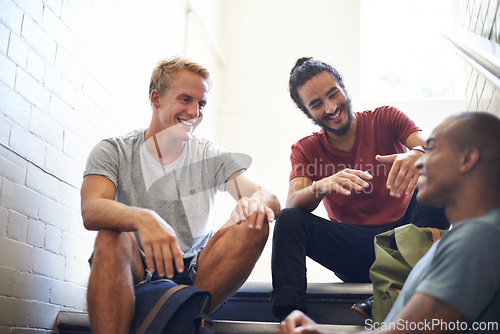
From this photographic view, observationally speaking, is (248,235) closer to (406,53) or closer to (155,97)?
(155,97)

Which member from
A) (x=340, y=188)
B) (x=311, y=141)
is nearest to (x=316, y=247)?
(x=340, y=188)

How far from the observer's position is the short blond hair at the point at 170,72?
2283 millimetres

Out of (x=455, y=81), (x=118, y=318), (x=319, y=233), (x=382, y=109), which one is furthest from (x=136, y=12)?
(x=455, y=81)

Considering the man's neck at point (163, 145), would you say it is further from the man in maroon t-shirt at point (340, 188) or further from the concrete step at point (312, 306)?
the concrete step at point (312, 306)

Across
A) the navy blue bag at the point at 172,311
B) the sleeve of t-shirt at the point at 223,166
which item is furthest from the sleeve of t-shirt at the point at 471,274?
the sleeve of t-shirt at the point at 223,166

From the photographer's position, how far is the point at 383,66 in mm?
5094

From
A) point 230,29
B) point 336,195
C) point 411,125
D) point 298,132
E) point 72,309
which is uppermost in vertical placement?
point 230,29

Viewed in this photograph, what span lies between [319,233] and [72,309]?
1.09 metres

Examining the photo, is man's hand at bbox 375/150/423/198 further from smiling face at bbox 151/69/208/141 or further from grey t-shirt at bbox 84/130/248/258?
smiling face at bbox 151/69/208/141

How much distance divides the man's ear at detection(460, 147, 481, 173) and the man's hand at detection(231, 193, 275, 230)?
2.36 ft

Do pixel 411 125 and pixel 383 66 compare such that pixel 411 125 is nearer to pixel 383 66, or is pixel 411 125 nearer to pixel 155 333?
pixel 155 333

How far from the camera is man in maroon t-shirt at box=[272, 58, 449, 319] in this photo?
176 centimetres

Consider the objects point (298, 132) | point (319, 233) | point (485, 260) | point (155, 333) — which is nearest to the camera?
point (485, 260)

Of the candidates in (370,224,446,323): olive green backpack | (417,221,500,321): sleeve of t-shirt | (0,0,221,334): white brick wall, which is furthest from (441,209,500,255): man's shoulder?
(0,0,221,334): white brick wall
